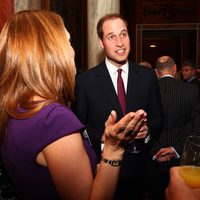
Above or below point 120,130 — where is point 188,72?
below

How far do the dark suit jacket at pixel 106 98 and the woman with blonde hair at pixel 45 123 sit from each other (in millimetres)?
1310

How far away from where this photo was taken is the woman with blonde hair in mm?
1214

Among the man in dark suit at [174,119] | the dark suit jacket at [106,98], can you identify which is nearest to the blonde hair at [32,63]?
the dark suit jacket at [106,98]

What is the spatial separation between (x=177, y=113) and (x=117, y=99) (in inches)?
36.5

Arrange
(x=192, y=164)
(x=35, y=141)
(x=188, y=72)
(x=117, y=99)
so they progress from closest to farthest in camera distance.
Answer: (x=192, y=164) → (x=35, y=141) → (x=117, y=99) → (x=188, y=72)

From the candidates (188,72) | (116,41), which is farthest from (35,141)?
(188,72)

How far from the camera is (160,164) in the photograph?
3.43m

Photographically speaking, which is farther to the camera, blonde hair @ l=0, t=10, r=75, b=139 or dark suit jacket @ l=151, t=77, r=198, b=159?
dark suit jacket @ l=151, t=77, r=198, b=159

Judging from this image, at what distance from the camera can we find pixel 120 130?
1.29 m

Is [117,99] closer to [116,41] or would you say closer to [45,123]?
[116,41]

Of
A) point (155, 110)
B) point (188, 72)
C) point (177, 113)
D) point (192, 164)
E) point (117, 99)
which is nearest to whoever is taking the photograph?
point (192, 164)

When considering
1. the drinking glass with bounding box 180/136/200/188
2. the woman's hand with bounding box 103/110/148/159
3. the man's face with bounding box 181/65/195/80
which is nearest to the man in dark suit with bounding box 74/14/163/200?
the woman's hand with bounding box 103/110/148/159

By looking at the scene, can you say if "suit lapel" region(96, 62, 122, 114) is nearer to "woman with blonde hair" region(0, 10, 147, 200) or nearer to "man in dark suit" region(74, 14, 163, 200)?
"man in dark suit" region(74, 14, 163, 200)

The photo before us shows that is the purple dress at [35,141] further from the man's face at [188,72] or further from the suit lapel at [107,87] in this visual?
the man's face at [188,72]
